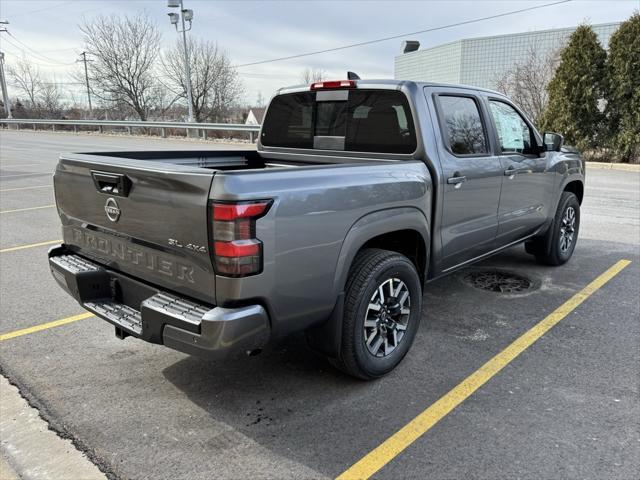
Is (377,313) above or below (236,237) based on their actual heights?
below

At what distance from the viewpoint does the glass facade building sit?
4003 cm

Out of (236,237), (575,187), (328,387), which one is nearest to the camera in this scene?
(236,237)

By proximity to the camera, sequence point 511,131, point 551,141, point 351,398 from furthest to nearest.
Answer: point 551,141, point 511,131, point 351,398

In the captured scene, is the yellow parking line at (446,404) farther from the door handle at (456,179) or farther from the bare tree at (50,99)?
the bare tree at (50,99)

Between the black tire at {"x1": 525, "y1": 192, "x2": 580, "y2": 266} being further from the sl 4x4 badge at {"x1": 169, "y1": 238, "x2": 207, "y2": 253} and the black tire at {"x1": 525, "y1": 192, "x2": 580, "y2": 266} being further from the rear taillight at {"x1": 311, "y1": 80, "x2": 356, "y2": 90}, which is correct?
the sl 4x4 badge at {"x1": 169, "y1": 238, "x2": 207, "y2": 253}

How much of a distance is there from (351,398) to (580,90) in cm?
1683

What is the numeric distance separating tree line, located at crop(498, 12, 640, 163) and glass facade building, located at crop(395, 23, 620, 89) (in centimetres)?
2377

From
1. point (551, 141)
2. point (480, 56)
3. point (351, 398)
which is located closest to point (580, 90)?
point (551, 141)

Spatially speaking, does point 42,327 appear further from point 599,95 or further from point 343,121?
point 599,95

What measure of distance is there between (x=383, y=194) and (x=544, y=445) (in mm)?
1646

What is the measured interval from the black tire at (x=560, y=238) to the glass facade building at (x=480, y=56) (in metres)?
36.6

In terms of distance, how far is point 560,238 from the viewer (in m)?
5.70

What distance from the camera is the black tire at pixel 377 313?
3.04 meters

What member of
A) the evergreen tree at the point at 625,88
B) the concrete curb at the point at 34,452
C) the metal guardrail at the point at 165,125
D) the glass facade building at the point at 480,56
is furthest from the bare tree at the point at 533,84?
the concrete curb at the point at 34,452
